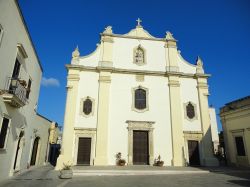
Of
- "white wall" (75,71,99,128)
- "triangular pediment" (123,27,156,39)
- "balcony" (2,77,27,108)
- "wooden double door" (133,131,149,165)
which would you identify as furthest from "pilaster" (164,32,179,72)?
"balcony" (2,77,27,108)

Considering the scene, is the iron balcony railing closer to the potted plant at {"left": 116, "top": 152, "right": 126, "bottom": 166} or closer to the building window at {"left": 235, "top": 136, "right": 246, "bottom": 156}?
the potted plant at {"left": 116, "top": 152, "right": 126, "bottom": 166}

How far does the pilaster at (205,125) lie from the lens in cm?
1595

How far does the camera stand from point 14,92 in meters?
8.64

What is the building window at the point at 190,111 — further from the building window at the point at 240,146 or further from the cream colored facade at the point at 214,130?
the cream colored facade at the point at 214,130

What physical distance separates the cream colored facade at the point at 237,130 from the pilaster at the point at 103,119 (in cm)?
1039

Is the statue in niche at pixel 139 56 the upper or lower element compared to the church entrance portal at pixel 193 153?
upper

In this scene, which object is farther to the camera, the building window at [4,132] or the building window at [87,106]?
the building window at [87,106]

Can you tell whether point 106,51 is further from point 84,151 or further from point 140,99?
point 84,151

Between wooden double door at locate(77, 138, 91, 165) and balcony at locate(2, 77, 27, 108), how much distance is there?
6.74 meters

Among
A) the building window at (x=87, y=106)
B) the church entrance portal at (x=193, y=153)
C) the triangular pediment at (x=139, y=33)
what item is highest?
the triangular pediment at (x=139, y=33)

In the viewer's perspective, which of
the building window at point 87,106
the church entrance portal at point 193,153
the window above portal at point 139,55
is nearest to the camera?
the building window at point 87,106

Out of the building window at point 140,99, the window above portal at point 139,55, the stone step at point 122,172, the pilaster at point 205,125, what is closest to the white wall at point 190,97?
the pilaster at point 205,125

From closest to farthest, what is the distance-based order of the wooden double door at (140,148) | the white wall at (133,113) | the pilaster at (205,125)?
the white wall at (133,113)
the wooden double door at (140,148)
the pilaster at (205,125)

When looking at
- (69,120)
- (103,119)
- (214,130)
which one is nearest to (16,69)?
(69,120)
